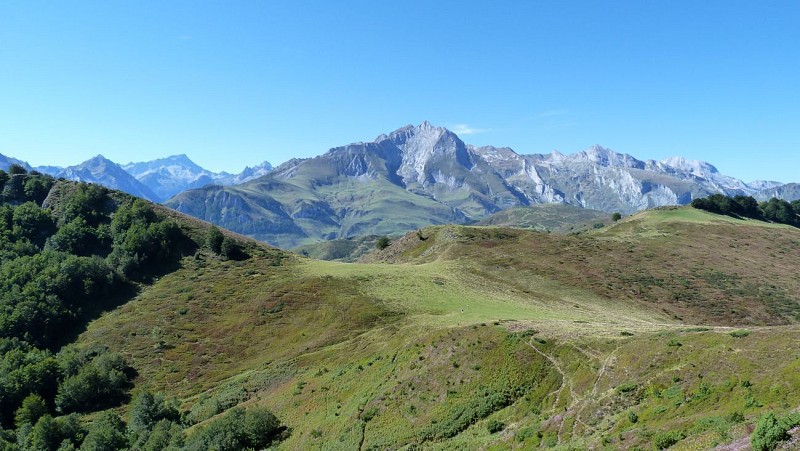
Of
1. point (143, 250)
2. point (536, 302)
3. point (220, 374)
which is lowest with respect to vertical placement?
point (220, 374)

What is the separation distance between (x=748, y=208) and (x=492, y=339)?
624ft

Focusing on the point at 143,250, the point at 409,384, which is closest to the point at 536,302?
the point at 409,384

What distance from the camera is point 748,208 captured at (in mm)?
182375

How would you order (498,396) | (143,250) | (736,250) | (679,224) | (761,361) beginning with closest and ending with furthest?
(761,361)
(498,396)
(143,250)
(736,250)
(679,224)

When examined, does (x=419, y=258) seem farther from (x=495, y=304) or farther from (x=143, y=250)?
(x=143, y=250)

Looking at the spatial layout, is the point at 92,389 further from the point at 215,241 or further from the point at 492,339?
the point at 492,339

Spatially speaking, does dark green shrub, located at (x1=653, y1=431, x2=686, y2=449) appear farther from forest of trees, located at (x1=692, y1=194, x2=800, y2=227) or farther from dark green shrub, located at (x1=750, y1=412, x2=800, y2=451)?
forest of trees, located at (x1=692, y1=194, x2=800, y2=227)

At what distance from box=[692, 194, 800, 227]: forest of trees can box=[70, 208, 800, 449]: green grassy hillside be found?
3429 centimetres

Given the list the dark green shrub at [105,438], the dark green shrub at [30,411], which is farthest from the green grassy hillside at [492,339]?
the dark green shrub at [30,411]

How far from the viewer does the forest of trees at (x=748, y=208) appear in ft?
582

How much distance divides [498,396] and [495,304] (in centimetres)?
3793

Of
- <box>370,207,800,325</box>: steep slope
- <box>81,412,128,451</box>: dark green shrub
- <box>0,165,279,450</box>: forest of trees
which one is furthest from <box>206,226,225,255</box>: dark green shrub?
<box>81,412,128,451</box>: dark green shrub

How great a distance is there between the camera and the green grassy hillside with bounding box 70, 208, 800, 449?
29.5 m

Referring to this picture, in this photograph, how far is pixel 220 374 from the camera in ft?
217
